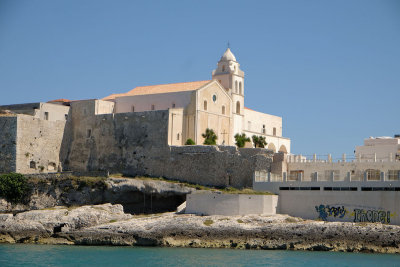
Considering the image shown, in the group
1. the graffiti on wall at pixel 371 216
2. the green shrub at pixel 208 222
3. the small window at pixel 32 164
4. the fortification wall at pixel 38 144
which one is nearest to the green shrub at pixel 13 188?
the fortification wall at pixel 38 144

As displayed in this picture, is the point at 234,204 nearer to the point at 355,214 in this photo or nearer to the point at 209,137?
the point at 355,214

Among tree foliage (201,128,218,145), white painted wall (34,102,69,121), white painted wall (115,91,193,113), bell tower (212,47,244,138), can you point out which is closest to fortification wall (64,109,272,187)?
white painted wall (34,102,69,121)

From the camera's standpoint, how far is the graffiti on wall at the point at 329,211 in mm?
45875

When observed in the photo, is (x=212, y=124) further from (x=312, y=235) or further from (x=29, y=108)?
(x=312, y=235)

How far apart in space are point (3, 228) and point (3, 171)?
10698mm

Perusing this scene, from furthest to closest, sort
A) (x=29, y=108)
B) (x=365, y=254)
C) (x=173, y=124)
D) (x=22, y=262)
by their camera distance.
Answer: (x=29, y=108)
(x=173, y=124)
(x=365, y=254)
(x=22, y=262)

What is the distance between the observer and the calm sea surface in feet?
124

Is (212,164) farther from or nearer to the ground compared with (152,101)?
nearer to the ground

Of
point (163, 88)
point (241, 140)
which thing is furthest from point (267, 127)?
point (163, 88)

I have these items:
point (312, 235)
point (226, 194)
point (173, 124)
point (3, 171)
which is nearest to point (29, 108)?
point (3, 171)

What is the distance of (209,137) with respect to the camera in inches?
2303

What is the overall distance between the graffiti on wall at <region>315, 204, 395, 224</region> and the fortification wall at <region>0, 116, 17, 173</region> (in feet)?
80.1

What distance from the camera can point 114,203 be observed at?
53.6m

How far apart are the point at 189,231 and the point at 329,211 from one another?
8729 mm
